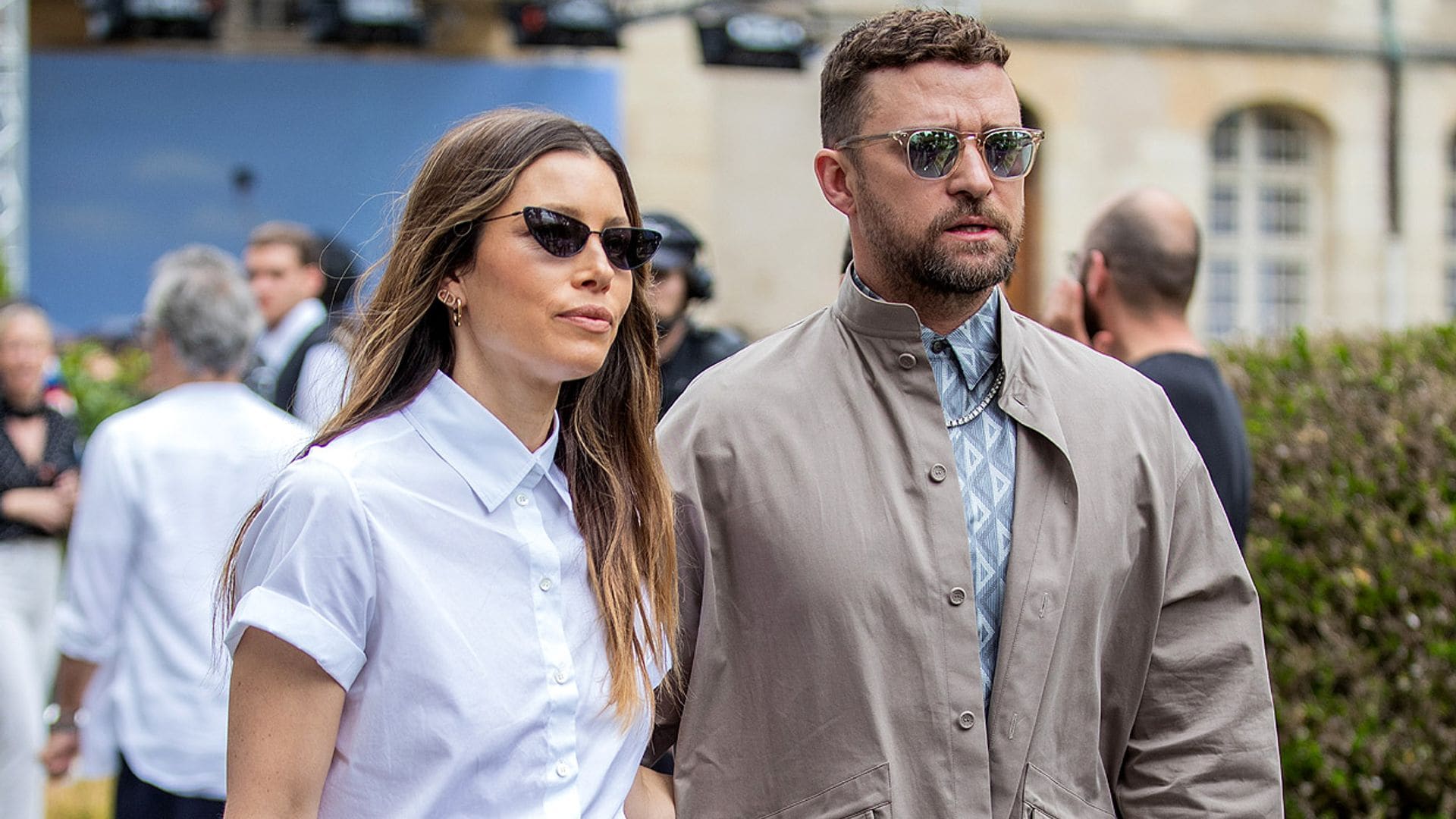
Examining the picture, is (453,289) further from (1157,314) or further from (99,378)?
(99,378)

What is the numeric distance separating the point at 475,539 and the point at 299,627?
0.90 feet

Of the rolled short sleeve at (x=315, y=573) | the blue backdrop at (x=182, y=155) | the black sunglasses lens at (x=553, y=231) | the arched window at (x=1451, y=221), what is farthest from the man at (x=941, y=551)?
the arched window at (x=1451, y=221)

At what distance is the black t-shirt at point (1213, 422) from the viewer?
3717 mm

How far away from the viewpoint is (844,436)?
2.57 metres

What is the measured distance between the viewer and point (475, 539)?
7.18ft

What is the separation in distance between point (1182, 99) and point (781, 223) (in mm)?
4912

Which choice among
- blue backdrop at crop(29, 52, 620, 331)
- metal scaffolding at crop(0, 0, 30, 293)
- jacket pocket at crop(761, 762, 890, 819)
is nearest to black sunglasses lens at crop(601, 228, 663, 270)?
jacket pocket at crop(761, 762, 890, 819)

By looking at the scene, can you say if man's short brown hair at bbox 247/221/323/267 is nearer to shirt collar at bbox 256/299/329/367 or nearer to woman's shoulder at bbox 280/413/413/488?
shirt collar at bbox 256/299/329/367

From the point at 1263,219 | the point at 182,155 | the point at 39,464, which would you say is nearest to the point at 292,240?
the point at 39,464

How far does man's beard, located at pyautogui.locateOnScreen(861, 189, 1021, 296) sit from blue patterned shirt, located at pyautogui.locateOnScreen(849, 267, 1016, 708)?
100 mm

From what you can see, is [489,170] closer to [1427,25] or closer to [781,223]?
[781,223]

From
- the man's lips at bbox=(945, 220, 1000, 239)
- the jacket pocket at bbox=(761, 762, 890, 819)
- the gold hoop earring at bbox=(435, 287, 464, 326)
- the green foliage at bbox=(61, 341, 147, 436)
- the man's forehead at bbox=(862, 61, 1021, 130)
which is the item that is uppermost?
the man's forehead at bbox=(862, 61, 1021, 130)

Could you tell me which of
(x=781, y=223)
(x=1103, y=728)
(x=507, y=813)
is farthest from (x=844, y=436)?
(x=781, y=223)

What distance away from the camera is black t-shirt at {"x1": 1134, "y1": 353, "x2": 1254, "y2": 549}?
3.72m
